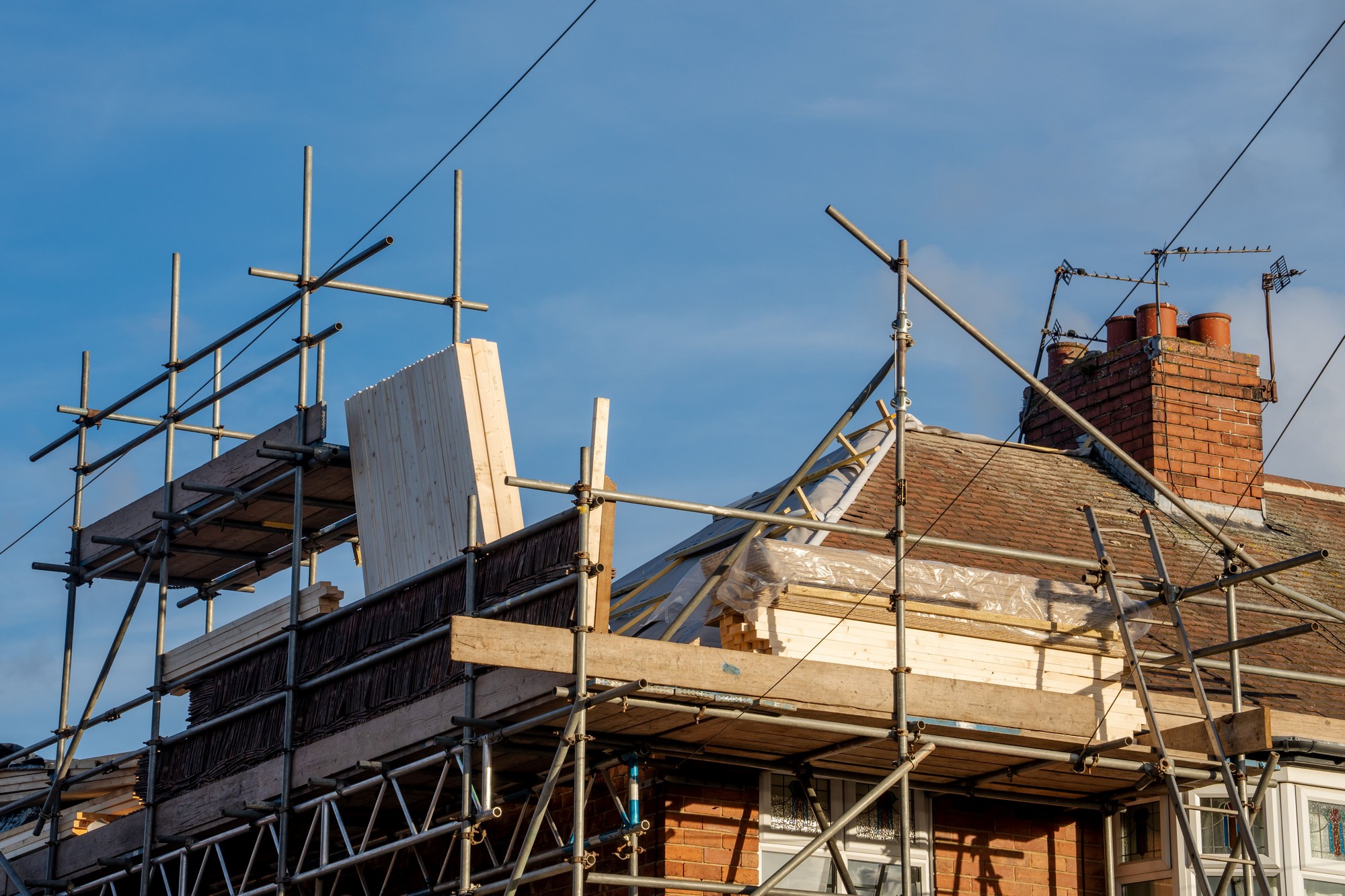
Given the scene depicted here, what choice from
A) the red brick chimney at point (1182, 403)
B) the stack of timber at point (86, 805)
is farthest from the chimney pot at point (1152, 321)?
the stack of timber at point (86, 805)

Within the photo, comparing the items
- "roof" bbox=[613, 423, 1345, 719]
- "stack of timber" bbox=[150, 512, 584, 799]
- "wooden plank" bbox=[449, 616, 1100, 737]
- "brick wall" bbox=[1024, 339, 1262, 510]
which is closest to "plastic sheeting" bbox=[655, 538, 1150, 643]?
"roof" bbox=[613, 423, 1345, 719]

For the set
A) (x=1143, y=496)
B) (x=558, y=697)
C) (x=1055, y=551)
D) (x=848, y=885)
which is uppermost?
(x=1143, y=496)

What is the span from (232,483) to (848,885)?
6667 mm

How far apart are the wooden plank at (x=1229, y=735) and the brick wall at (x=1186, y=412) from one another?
6.22 m

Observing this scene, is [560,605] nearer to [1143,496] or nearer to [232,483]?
[232,483]

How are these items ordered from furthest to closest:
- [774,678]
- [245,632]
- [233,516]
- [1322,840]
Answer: [233,516], [245,632], [1322,840], [774,678]

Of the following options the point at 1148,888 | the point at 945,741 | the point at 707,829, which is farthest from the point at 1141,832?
the point at 707,829

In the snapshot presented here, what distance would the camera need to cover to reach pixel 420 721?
12469mm

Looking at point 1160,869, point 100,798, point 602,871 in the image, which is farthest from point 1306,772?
point 100,798

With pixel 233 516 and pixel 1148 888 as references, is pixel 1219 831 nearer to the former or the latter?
pixel 1148 888

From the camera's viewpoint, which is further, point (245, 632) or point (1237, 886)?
point (245, 632)

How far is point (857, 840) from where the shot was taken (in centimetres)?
1319

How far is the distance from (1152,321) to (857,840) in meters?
8.47

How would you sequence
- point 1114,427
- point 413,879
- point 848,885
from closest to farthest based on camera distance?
point 848,885 → point 413,879 → point 1114,427
